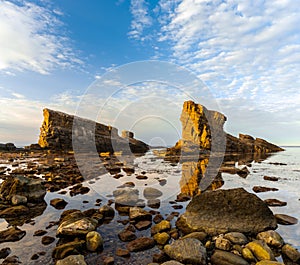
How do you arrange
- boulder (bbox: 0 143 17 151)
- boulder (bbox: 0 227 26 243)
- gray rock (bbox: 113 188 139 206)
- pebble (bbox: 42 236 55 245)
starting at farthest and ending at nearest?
boulder (bbox: 0 143 17 151)
gray rock (bbox: 113 188 139 206)
boulder (bbox: 0 227 26 243)
pebble (bbox: 42 236 55 245)

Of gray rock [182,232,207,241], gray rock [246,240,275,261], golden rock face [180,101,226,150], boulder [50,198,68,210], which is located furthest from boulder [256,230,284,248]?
golden rock face [180,101,226,150]

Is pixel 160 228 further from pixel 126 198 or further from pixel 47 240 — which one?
pixel 47 240

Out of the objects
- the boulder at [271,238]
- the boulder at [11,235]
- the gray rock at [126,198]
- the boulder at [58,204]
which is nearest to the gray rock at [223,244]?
the boulder at [271,238]

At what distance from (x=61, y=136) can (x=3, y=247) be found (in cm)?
7085

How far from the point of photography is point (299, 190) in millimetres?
15570

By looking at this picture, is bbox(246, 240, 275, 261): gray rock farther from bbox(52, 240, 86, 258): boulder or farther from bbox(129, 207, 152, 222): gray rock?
bbox(52, 240, 86, 258): boulder

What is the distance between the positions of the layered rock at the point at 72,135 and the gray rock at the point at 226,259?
7354 centimetres

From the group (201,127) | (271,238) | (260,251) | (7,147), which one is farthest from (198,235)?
(201,127)

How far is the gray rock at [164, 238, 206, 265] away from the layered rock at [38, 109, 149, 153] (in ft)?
239

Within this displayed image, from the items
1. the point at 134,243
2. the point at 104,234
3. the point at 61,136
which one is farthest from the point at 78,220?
the point at 61,136

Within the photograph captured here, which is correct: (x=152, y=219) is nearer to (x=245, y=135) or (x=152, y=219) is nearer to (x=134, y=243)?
(x=134, y=243)

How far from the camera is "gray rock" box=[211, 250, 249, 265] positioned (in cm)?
559

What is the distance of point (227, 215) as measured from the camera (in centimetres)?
792

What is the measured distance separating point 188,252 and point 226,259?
1.09 m
